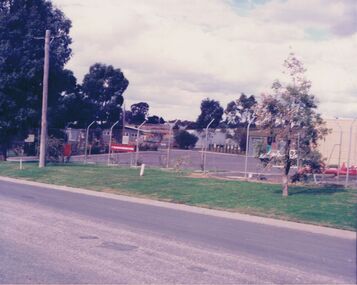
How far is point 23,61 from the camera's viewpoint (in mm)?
38500

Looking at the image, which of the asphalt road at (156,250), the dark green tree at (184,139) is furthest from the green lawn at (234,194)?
the dark green tree at (184,139)

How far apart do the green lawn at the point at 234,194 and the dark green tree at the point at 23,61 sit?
11.3 metres

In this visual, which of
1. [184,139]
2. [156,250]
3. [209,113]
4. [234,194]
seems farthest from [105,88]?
[156,250]

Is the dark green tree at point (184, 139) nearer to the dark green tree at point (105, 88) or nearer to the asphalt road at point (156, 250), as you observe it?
the dark green tree at point (105, 88)

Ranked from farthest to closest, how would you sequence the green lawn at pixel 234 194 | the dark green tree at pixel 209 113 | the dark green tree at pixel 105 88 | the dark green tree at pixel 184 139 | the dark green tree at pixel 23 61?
1. the dark green tree at pixel 209 113
2. the dark green tree at pixel 105 88
3. the dark green tree at pixel 184 139
4. the dark green tree at pixel 23 61
5. the green lawn at pixel 234 194

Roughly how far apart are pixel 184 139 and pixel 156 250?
60114 millimetres

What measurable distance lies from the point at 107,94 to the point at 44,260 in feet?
218

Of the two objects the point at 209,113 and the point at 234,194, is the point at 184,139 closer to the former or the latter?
the point at 209,113

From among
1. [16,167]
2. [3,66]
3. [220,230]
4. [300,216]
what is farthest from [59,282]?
[3,66]

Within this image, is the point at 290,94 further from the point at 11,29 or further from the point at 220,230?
the point at 11,29

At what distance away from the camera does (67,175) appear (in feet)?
90.0

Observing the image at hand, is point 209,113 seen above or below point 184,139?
above

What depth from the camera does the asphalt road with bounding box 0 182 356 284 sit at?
7.81 m

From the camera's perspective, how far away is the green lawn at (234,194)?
15.6 m
